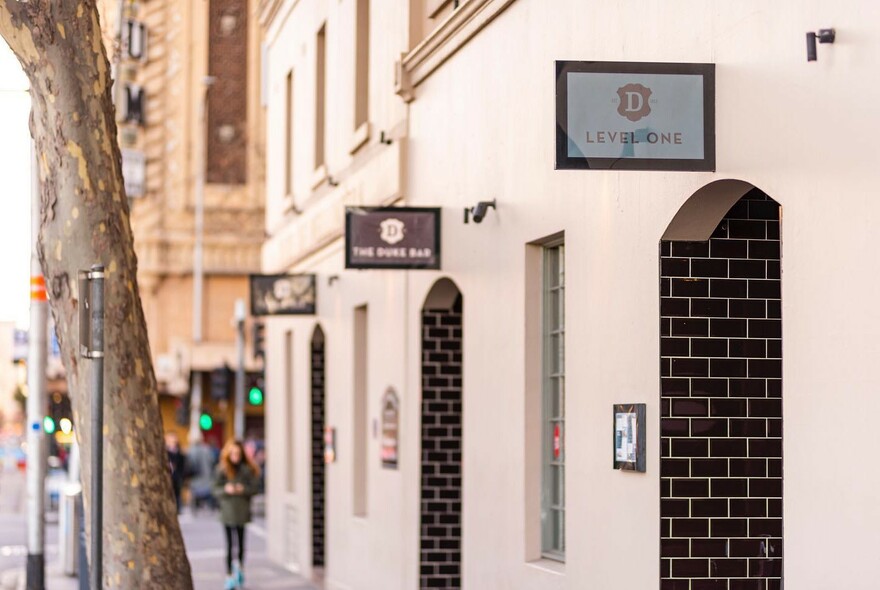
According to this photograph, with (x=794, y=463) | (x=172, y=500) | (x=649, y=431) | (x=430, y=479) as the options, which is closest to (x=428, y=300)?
(x=430, y=479)

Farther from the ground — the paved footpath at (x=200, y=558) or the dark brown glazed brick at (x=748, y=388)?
the dark brown glazed brick at (x=748, y=388)

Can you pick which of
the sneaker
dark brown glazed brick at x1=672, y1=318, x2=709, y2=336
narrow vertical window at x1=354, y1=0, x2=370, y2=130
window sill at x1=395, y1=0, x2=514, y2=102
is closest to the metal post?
dark brown glazed brick at x1=672, y1=318, x2=709, y2=336

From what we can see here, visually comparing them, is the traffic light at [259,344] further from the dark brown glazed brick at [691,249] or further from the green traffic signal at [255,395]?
the dark brown glazed brick at [691,249]

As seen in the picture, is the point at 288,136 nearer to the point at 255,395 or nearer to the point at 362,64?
the point at 362,64

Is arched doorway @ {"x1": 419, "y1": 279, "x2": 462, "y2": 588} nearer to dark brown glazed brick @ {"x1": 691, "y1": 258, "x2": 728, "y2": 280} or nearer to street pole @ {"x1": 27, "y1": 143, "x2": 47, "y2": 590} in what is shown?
street pole @ {"x1": 27, "y1": 143, "x2": 47, "y2": 590}

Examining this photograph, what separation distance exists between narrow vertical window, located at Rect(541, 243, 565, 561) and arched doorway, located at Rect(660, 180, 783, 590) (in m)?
2.31

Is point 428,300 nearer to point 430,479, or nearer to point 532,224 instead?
point 430,479

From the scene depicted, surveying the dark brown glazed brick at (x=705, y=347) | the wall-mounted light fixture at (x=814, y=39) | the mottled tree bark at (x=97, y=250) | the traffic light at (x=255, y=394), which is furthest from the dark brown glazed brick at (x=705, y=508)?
the traffic light at (x=255, y=394)

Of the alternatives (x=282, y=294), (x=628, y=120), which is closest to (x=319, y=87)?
(x=282, y=294)

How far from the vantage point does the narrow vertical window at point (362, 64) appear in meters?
17.4

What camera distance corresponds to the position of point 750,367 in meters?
9.47

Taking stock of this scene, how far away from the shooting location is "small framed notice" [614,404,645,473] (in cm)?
952

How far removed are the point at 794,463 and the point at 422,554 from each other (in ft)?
24.9

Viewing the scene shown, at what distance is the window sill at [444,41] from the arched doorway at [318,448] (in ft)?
22.2
